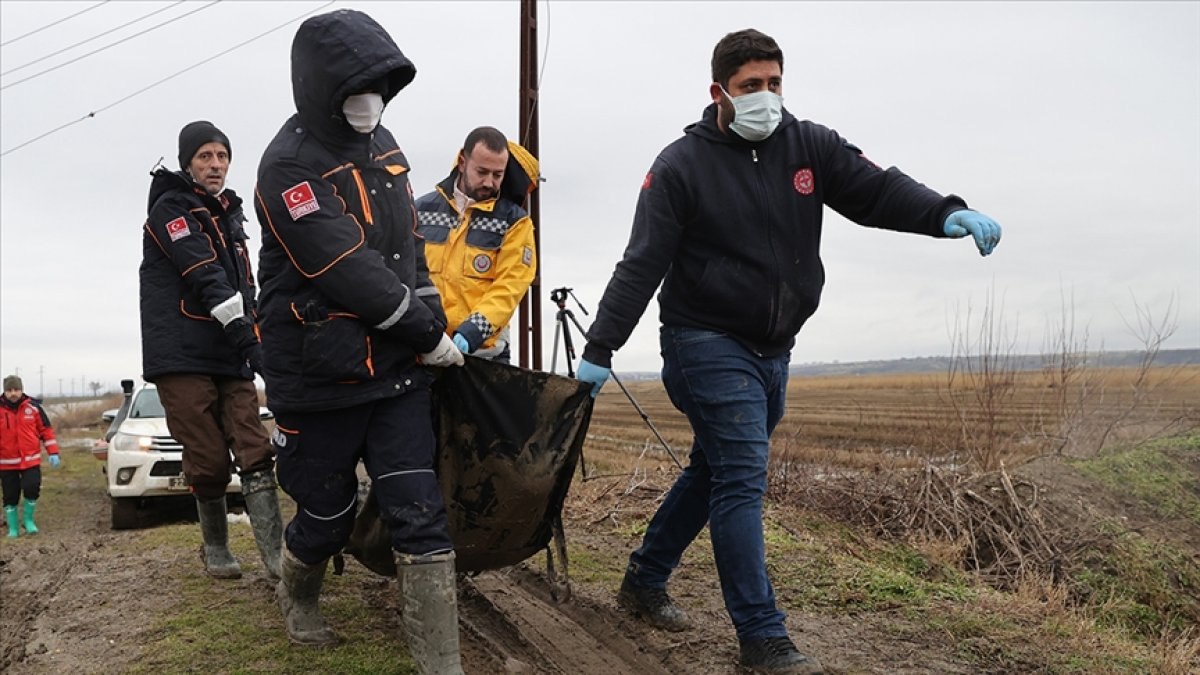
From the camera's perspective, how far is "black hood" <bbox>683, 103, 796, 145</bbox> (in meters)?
3.98

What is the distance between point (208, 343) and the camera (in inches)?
200

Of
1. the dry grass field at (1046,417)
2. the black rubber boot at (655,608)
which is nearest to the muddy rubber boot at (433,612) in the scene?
the black rubber boot at (655,608)

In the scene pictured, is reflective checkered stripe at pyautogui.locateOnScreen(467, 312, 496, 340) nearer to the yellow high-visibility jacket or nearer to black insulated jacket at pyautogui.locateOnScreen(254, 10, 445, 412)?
the yellow high-visibility jacket

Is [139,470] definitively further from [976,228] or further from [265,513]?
[976,228]

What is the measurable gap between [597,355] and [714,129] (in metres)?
1.03

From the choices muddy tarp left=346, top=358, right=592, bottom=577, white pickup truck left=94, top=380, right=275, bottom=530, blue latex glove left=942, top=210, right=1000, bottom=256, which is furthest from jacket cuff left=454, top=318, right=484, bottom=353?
white pickup truck left=94, top=380, right=275, bottom=530

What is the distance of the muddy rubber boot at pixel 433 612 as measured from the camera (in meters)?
3.41

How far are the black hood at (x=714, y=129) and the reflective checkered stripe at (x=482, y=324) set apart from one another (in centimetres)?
131

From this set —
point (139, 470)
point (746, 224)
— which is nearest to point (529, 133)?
point (139, 470)

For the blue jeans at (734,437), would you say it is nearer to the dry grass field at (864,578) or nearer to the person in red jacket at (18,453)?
the dry grass field at (864,578)

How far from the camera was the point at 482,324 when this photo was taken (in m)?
4.67

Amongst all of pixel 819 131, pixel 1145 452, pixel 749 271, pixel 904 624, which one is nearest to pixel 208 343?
pixel 749 271

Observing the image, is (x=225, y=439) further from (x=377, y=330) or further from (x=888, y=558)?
(x=888, y=558)

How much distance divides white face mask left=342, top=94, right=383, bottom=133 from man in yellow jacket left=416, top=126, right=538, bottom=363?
1.15 metres
